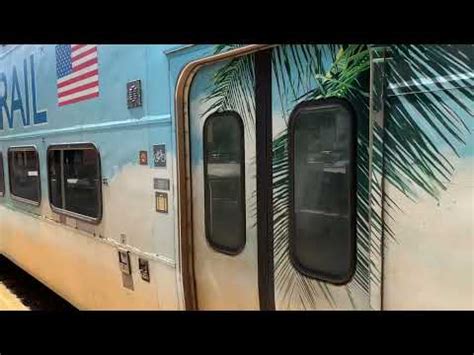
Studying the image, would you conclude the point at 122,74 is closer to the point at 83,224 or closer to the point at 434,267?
the point at 83,224

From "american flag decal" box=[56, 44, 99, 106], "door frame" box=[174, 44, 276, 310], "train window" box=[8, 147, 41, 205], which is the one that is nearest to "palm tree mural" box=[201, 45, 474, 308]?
"door frame" box=[174, 44, 276, 310]

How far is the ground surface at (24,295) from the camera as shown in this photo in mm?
5754

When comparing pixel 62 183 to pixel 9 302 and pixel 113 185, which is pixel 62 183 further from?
pixel 9 302

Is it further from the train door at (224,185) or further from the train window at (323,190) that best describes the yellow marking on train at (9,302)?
the train window at (323,190)

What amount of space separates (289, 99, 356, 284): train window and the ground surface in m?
3.66

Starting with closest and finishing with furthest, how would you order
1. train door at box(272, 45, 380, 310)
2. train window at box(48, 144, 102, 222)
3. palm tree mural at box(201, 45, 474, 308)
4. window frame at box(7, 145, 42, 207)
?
palm tree mural at box(201, 45, 474, 308)
train door at box(272, 45, 380, 310)
train window at box(48, 144, 102, 222)
window frame at box(7, 145, 42, 207)

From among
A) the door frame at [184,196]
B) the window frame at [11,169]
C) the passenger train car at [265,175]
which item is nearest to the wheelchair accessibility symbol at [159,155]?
the passenger train car at [265,175]

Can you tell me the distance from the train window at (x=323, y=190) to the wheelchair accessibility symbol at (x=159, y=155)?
103cm

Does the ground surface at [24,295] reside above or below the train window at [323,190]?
below

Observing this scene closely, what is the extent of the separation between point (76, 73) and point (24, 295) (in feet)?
11.1

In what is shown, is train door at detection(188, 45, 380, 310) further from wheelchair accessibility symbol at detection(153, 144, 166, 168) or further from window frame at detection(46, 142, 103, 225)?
window frame at detection(46, 142, 103, 225)

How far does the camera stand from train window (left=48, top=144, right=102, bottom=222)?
13.2 ft

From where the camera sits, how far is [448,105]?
5.78 feet
